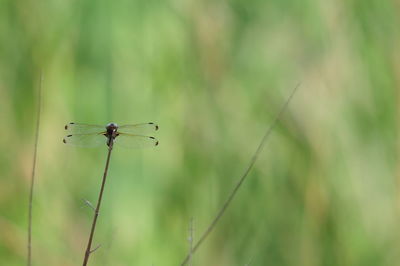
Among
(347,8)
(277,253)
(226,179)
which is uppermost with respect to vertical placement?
(347,8)

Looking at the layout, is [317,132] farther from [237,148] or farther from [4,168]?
[4,168]

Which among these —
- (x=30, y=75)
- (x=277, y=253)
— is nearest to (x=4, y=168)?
(x=30, y=75)

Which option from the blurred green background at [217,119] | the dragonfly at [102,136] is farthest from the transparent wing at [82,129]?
the blurred green background at [217,119]

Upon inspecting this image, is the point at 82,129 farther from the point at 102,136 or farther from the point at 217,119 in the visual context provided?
the point at 217,119

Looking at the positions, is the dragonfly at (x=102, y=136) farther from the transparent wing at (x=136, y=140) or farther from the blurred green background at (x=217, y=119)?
the blurred green background at (x=217, y=119)

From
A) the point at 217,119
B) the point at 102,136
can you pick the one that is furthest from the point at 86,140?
the point at 217,119

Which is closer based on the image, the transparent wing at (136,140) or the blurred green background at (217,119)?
the transparent wing at (136,140)

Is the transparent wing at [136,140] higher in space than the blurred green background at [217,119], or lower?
lower

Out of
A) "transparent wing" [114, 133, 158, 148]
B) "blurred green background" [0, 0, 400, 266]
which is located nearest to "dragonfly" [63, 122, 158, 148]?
"transparent wing" [114, 133, 158, 148]
